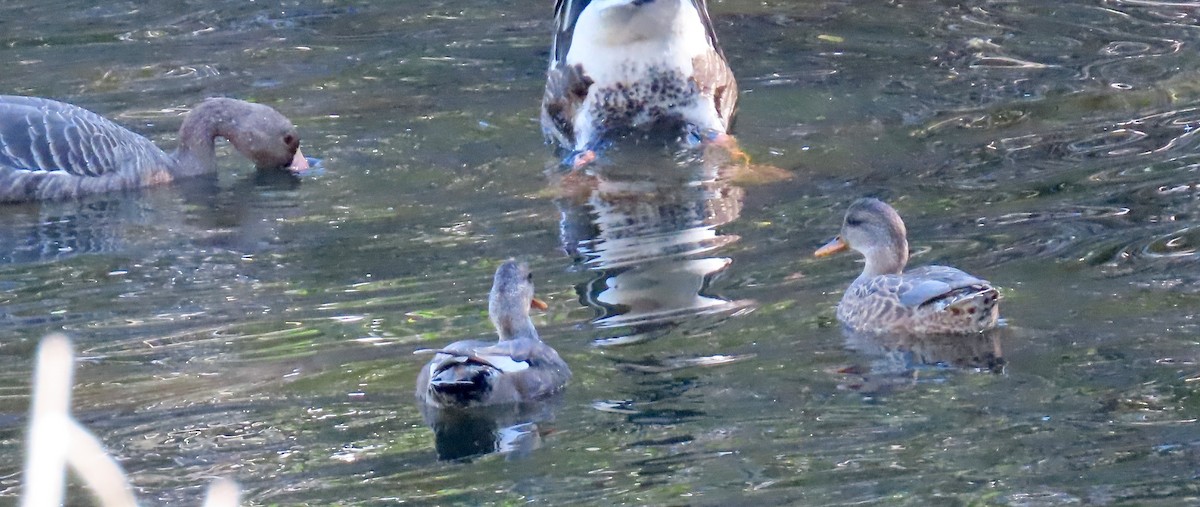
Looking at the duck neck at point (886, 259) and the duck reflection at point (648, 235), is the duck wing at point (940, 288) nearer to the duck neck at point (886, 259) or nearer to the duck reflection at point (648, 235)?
the duck neck at point (886, 259)

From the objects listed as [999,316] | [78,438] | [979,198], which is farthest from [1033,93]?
[78,438]

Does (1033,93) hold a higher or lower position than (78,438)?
lower

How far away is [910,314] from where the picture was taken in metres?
6.79

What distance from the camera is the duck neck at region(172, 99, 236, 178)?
10602 mm

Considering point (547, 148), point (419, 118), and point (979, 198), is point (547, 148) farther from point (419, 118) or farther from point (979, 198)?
point (979, 198)

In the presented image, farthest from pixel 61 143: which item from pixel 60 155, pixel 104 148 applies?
pixel 104 148

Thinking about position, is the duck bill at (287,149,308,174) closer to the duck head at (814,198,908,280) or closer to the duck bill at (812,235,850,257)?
the duck bill at (812,235,850,257)

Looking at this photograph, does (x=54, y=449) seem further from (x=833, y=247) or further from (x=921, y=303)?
(x=833, y=247)

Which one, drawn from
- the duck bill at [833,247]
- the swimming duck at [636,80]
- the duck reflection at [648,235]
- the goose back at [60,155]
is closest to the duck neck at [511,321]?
the duck reflection at [648,235]

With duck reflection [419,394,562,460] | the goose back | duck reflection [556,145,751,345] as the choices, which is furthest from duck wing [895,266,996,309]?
the goose back

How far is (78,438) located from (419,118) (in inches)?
357

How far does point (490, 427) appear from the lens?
19.5 feet

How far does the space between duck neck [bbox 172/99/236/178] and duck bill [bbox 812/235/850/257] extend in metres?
4.36

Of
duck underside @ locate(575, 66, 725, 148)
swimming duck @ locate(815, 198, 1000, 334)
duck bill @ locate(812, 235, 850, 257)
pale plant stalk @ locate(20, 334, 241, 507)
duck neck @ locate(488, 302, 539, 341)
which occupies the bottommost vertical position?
duck underside @ locate(575, 66, 725, 148)
